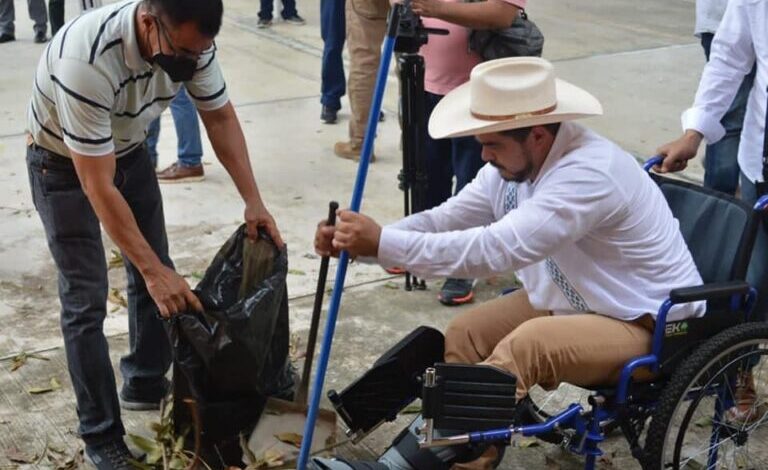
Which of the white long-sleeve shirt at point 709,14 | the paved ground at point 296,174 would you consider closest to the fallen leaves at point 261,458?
the paved ground at point 296,174

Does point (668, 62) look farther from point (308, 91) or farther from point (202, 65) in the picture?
point (202, 65)

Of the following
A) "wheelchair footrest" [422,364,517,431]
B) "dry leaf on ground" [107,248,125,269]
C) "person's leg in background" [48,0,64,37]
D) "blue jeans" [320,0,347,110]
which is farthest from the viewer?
"person's leg in background" [48,0,64,37]

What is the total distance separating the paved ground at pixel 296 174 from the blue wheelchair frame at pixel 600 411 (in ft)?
1.84

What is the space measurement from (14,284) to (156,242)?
1472mm

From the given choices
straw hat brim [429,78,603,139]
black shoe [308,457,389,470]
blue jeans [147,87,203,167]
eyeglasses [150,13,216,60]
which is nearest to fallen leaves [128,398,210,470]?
black shoe [308,457,389,470]

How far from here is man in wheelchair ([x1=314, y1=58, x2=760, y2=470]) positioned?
9.07 ft

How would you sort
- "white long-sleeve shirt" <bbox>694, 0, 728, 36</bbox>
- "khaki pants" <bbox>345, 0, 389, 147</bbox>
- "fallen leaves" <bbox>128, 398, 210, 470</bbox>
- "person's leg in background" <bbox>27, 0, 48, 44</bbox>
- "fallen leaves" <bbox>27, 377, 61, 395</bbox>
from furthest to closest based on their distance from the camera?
1. "person's leg in background" <bbox>27, 0, 48, 44</bbox>
2. "khaki pants" <bbox>345, 0, 389, 147</bbox>
3. "white long-sleeve shirt" <bbox>694, 0, 728, 36</bbox>
4. "fallen leaves" <bbox>27, 377, 61, 395</bbox>
5. "fallen leaves" <bbox>128, 398, 210, 470</bbox>

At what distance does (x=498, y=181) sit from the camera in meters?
3.15

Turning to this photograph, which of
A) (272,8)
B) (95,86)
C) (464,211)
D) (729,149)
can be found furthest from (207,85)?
(272,8)

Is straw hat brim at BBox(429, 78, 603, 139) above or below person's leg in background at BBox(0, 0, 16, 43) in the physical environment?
above

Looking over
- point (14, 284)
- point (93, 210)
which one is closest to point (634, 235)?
point (93, 210)

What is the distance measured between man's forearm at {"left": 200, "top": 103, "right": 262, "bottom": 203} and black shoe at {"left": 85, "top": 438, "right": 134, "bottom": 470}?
847 millimetres

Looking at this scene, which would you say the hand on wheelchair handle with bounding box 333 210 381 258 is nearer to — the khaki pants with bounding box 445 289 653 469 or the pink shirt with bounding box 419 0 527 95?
the khaki pants with bounding box 445 289 653 469

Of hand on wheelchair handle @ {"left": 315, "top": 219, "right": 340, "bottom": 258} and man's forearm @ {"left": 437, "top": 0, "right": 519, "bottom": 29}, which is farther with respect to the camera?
man's forearm @ {"left": 437, "top": 0, "right": 519, "bottom": 29}
